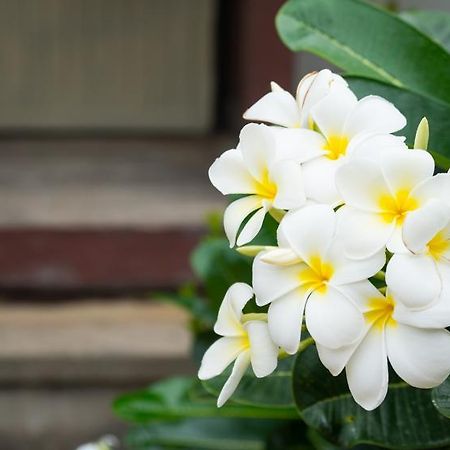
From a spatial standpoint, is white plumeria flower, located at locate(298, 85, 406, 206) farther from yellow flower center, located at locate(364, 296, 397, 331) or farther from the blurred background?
the blurred background

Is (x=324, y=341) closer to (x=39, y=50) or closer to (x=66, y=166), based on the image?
(x=66, y=166)

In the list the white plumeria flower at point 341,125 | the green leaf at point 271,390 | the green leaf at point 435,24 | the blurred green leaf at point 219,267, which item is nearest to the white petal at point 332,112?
the white plumeria flower at point 341,125

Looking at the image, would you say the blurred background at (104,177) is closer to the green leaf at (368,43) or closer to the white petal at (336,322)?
the green leaf at (368,43)

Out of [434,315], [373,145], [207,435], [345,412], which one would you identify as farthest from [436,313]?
[207,435]

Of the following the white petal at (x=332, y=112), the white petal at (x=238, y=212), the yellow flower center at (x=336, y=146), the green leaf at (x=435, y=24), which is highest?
the green leaf at (x=435, y=24)

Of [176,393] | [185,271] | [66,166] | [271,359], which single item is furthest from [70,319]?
[271,359]

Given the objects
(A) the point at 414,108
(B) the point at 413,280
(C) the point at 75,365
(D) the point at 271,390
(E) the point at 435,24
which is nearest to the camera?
(B) the point at 413,280

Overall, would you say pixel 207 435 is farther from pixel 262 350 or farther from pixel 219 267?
pixel 262 350

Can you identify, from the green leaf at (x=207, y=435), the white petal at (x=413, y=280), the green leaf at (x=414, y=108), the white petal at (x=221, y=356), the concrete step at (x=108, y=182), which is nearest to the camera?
the white petal at (x=413, y=280)
